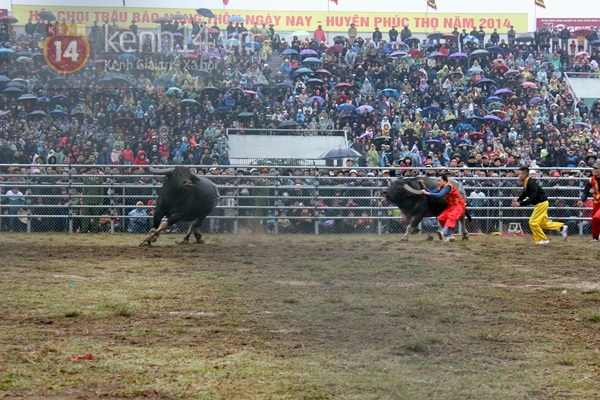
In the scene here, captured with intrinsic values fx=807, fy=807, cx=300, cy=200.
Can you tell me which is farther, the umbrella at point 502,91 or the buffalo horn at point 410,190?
the umbrella at point 502,91

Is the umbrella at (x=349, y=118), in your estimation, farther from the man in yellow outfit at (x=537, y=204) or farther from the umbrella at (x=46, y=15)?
the umbrella at (x=46, y=15)

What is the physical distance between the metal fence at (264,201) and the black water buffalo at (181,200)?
3.52 meters

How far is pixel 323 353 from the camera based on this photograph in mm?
6336

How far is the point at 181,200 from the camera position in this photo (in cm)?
1659

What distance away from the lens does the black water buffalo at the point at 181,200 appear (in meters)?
16.3

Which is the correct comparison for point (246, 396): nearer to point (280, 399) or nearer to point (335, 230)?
point (280, 399)

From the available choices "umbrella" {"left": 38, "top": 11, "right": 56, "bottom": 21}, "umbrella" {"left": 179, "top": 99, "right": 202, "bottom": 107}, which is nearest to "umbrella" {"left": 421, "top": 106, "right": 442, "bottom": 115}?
Result: "umbrella" {"left": 179, "top": 99, "right": 202, "bottom": 107}

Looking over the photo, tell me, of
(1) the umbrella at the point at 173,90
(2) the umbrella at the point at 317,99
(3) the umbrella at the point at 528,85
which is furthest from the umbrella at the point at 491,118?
(1) the umbrella at the point at 173,90

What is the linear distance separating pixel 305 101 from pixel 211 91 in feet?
33.9

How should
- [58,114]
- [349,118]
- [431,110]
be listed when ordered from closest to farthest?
[58,114]
[349,118]
[431,110]

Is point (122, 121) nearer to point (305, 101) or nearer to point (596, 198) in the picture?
point (596, 198)

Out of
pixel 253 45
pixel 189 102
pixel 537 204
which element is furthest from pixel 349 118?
pixel 189 102

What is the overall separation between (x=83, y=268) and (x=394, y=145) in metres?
15.8

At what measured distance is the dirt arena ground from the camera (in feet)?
17.7
